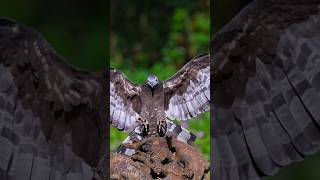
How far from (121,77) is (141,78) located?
0.26ft

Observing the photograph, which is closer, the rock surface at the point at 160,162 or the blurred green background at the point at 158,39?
the rock surface at the point at 160,162

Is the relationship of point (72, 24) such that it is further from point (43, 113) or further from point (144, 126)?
point (144, 126)

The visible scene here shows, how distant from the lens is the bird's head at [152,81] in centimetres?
246

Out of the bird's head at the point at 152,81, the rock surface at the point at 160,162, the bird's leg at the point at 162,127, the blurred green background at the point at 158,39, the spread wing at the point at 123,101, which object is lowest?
the rock surface at the point at 160,162

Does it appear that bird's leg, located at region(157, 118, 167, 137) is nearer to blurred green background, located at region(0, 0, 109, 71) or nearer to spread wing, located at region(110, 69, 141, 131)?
spread wing, located at region(110, 69, 141, 131)

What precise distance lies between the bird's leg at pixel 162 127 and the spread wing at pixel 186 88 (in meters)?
0.02

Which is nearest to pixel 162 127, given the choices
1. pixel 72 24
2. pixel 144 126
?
pixel 144 126

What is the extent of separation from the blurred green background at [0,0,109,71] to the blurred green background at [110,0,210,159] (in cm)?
4

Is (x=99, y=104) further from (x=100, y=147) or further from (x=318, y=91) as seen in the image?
(x=318, y=91)

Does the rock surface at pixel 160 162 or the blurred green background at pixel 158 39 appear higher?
the blurred green background at pixel 158 39

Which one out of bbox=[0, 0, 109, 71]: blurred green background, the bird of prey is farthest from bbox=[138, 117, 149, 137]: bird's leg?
bbox=[0, 0, 109, 71]: blurred green background

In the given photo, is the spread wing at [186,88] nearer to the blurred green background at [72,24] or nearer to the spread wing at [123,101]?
the spread wing at [123,101]

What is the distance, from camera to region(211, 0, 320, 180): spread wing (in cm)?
246

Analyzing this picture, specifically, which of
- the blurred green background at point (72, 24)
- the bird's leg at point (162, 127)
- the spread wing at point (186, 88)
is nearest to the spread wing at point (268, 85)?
the spread wing at point (186, 88)
